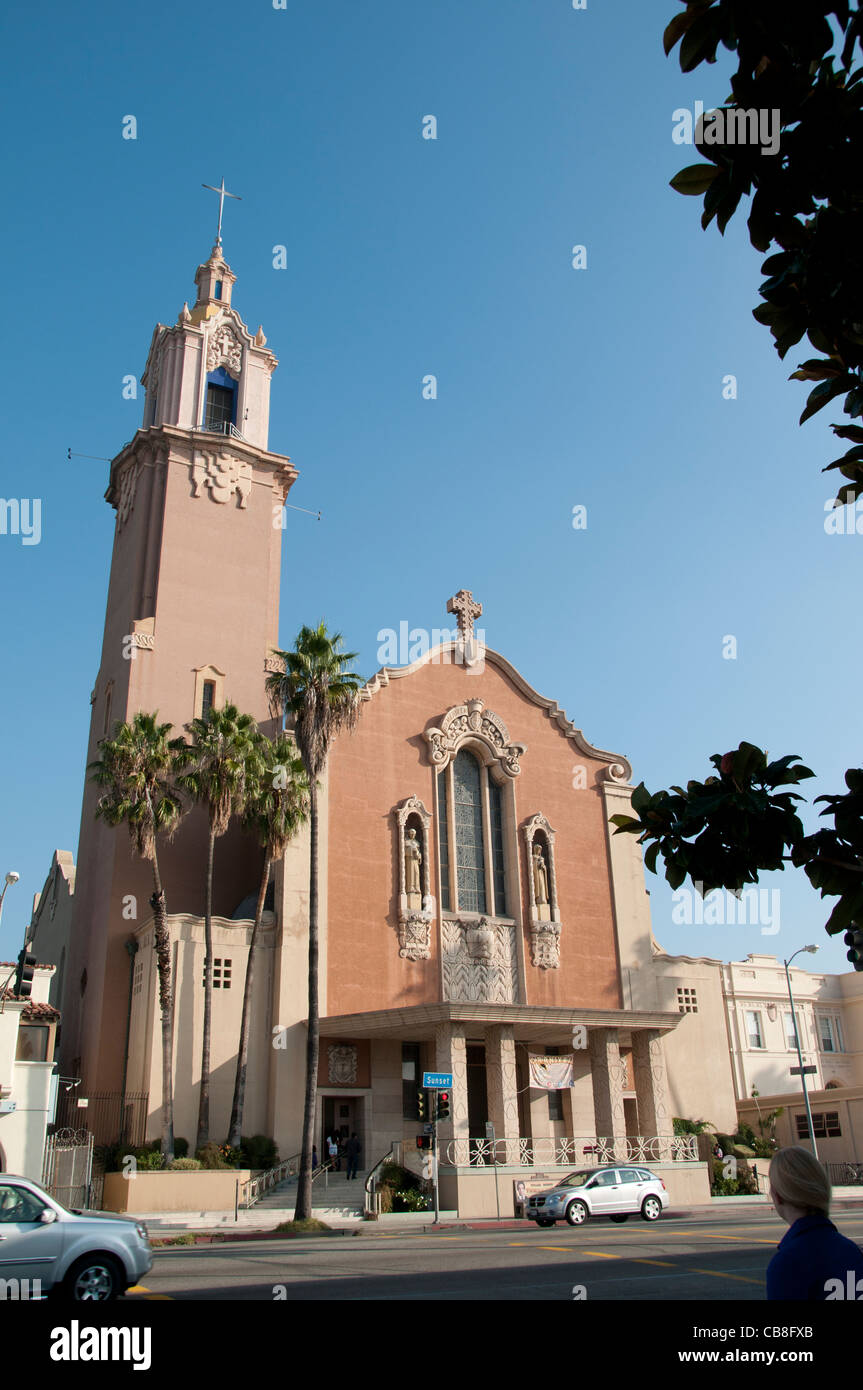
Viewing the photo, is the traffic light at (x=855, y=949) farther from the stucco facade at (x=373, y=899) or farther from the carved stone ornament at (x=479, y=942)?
the carved stone ornament at (x=479, y=942)

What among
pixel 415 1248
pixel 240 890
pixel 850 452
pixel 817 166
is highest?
pixel 240 890

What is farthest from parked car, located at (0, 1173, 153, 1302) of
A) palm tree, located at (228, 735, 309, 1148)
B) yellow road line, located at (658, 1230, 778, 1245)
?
palm tree, located at (228, 735, 309, 1148)

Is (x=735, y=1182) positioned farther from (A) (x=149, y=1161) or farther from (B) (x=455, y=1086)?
(A) (x=149, y=1161)

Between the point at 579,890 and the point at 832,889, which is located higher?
the point at 579,890

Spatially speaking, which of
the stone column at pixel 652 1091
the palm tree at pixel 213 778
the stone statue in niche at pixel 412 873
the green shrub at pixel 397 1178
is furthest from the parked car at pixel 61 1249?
the stone column at pixel 652 1091

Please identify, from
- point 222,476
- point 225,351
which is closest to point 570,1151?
point 222,476

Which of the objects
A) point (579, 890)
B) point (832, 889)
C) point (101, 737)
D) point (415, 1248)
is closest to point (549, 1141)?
point (579, 890)

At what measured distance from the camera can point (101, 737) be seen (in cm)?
3966

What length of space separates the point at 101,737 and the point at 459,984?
15491 mm

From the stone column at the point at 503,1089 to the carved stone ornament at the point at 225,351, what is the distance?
1119 inches

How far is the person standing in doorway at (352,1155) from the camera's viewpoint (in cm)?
3098
